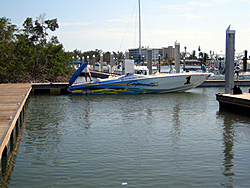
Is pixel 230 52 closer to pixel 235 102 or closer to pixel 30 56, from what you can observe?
pixel 235 102

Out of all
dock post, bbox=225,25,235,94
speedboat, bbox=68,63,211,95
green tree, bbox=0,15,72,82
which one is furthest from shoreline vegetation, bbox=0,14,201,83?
dock post, bbox=225,25,235,94

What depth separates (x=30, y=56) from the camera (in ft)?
88.0

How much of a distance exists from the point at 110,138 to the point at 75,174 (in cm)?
312

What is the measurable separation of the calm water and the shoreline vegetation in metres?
11.2

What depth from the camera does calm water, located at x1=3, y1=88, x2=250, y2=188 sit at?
705 centimetres

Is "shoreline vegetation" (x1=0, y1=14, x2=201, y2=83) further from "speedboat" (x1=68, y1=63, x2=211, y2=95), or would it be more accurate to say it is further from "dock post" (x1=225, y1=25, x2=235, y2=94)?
"dock post" (x1=225, y1=25, x2=235, y2=94)

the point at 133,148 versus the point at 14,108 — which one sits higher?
the point at 14,108

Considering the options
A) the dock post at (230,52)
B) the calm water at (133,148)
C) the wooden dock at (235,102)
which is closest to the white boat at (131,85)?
the calm water at (133,148)

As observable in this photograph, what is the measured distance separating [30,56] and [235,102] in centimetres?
1763

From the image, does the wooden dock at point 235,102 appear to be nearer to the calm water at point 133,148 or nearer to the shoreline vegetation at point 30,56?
the calm water at point 133,148

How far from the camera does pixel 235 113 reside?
14.5 metres

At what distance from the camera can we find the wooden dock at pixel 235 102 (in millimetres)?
13734

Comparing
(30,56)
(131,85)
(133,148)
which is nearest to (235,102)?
(133,148)

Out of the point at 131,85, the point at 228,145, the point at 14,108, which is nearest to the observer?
the point at 228,145
